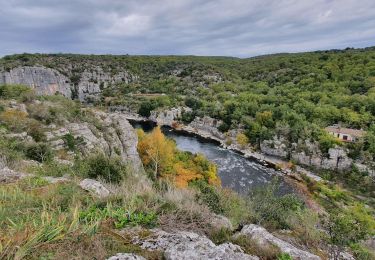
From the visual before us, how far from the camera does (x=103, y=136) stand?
3028 cm

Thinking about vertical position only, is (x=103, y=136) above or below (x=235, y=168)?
above

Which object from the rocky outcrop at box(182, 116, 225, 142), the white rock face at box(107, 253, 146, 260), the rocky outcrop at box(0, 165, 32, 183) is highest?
the white rock face at box(107, 253, 146, 260)

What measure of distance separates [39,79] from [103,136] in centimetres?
7551

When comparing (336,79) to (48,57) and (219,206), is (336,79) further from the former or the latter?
(48,57)

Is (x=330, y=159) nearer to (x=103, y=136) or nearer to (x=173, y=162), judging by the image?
(x=173, y=162)

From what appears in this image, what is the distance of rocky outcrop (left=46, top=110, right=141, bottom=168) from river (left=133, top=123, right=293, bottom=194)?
42.0 feet

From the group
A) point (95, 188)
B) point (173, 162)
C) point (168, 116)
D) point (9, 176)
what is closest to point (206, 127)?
point (168, 116)

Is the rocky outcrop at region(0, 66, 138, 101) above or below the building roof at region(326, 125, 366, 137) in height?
above

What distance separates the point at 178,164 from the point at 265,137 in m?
25.4

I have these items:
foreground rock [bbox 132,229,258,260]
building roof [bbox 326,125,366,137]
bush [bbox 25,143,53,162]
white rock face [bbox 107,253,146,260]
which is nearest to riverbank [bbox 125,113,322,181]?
building roof [bbox 326,125,366,137]

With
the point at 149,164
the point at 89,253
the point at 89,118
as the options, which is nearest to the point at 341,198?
the point at 149,164

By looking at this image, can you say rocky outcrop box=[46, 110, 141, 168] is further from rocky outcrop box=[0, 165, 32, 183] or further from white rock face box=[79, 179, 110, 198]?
white rock face box=[79, 179, 110, 198]

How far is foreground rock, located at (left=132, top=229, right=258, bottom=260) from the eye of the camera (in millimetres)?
4578

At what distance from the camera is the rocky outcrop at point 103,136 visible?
24.4 m
